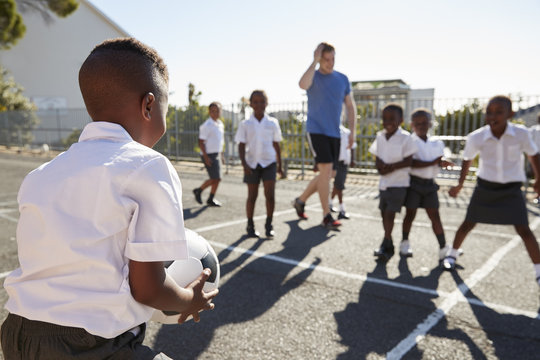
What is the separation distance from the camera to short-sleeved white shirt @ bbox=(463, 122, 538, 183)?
3.96 m

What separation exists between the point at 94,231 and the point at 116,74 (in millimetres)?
473

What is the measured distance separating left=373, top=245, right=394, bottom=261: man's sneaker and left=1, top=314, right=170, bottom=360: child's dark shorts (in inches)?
139

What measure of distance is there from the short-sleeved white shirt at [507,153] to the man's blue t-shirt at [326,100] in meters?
2.07

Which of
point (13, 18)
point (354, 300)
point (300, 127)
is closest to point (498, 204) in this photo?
point (354, 300)

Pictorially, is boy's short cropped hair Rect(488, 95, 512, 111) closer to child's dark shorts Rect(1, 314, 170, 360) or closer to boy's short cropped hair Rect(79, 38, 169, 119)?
boy's short cropped hair Rect(79, 38, 169, 119)

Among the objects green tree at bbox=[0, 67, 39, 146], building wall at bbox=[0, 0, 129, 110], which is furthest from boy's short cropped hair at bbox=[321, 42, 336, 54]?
building wall at bbox=[0, 0, 129, 110]

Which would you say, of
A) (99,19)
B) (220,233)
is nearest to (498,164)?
(220,233)

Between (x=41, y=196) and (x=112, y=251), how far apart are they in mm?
244

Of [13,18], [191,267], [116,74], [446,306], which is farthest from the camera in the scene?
[13,18]

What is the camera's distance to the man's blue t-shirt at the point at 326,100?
564cm

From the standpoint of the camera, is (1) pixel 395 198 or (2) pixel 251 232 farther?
(2) pixel 251 232

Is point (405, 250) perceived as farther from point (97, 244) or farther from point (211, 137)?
point (211, 137)

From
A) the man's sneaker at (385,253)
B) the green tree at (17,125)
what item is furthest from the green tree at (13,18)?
the man's sneaker at (385,253)

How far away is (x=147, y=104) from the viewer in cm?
128
